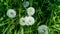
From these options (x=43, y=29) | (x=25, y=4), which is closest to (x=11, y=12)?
(x=25, y=4)

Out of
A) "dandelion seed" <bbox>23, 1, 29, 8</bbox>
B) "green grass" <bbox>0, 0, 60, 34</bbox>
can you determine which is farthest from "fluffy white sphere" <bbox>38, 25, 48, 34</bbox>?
"dandelion seed" <bbox>23, 1, 29, 8</bbox>

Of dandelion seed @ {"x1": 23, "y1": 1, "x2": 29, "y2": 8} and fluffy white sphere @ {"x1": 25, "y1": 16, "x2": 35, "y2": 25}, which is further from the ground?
dandelion seed @ {"x1": 23, "y1": 1, "x2": 29, "y2": 8}

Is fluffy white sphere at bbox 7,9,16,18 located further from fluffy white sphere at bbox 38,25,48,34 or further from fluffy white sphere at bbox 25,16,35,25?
fluffy white sphere at bbox 38,25,48,34

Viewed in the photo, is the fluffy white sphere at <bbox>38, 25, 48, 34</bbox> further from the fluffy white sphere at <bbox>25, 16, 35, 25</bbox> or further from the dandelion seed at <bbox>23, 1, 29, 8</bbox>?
the dandelion seed at <bbox>23, 1, 29, 8</bbox>

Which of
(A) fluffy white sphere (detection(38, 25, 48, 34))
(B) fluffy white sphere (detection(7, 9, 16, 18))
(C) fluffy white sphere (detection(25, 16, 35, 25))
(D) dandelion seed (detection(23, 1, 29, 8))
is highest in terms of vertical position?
(D) dandelion seed (detection(23, 1, 29, 8))

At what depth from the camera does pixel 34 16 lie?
4.28ft

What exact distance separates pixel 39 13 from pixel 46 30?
143mm

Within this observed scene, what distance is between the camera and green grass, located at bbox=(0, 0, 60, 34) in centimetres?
126

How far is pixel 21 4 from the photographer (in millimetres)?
1312

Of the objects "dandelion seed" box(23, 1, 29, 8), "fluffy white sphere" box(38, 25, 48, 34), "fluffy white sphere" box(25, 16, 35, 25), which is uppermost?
"dandelion seed" box(23, 1, 29, 8)

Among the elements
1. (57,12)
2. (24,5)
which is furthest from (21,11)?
(57,12)

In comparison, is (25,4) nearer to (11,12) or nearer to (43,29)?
(11,12)

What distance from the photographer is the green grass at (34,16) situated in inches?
49.8

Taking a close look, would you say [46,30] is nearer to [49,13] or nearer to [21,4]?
[49,13]
